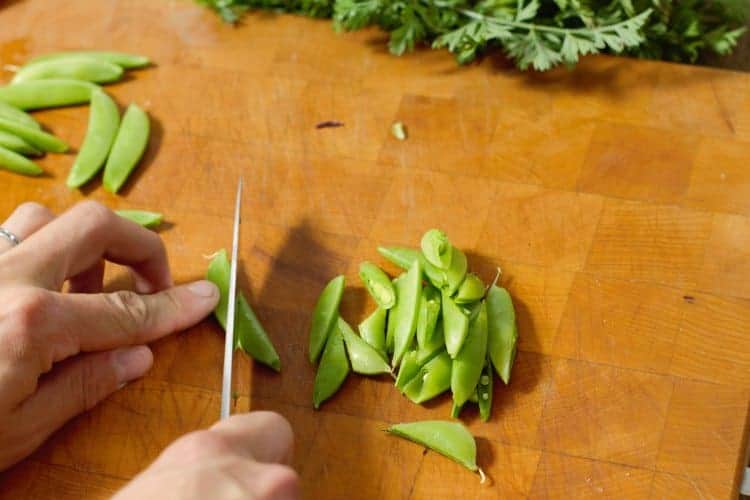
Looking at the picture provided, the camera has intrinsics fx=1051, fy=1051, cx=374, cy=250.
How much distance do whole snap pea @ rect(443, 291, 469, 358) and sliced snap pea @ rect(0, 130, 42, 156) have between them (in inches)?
53.1

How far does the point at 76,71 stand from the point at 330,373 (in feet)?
4.71

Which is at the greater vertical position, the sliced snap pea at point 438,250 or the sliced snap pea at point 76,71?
the sliced snap pea at point 76,71

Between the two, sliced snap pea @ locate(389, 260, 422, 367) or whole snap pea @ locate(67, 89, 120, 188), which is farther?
whole snap pea @ locate(67, 89, 120, 188)

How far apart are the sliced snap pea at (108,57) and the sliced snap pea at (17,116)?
243 millimetres

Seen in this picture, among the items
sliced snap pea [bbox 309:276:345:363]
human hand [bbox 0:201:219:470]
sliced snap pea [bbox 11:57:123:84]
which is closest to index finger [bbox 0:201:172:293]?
human hand [bbox 0:201:219:470]

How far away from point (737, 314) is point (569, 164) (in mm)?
621

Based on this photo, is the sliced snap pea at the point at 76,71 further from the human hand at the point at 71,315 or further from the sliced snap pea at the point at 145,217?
the human hand at the point at 71,315

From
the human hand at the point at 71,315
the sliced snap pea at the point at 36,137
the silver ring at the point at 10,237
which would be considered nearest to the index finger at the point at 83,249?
the human hand at the point at 71,315

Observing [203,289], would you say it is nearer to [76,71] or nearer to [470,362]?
[470,362]

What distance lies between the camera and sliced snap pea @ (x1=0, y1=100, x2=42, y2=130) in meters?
3.09

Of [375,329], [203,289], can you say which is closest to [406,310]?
[375,329]

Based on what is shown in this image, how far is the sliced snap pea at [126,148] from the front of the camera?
293cm

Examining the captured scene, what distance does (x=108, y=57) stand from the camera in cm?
329

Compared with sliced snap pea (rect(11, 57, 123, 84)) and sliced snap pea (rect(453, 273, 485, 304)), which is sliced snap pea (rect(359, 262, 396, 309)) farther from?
sliced snap pea (rect(11, 57, 123, 84))
